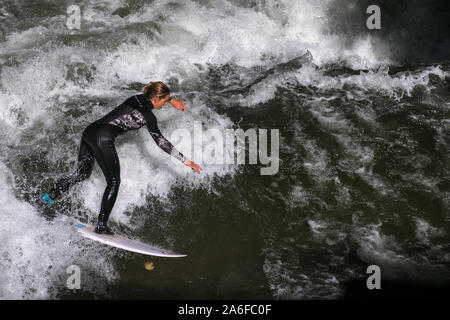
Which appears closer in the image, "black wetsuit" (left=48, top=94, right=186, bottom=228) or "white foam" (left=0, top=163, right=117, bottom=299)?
"white foam" (left=0, top=163, right=117, bottom=299)

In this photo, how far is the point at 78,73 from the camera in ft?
24.6

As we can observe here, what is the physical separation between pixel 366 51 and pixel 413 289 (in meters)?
5.52

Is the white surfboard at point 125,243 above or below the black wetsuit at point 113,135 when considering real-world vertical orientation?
below

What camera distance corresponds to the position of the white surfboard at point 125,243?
5012 millimetres

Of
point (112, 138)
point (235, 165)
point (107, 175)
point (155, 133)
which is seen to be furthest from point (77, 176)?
point (235, 165)

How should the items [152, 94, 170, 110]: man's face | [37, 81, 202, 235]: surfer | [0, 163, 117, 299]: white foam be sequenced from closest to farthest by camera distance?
[0, 163, 117, 299]: white foam, [152, 94, 170, 110]: man's face, [37, 81, 202, 235]: surfer

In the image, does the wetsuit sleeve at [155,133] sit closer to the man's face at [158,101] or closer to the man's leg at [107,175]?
the man's face at [158,101]

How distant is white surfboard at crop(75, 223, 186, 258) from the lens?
5012mm

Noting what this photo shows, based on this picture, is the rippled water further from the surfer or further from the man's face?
the man's face

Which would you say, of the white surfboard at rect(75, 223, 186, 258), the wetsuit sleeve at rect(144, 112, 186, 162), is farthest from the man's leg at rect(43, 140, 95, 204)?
the wetsuit sleeve at rect(144, 112, 186, 162)

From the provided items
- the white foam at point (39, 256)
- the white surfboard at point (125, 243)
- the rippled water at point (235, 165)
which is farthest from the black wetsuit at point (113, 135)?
the rippled water at point (235, 165)

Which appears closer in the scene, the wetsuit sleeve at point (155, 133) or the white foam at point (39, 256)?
the white foam at point (39, 256)
